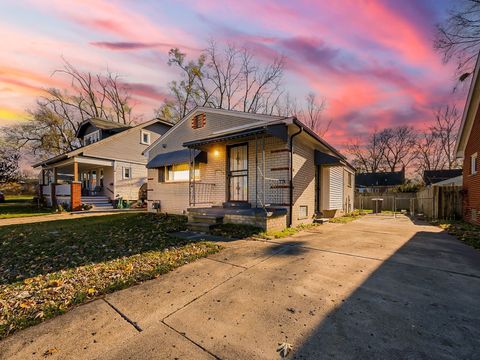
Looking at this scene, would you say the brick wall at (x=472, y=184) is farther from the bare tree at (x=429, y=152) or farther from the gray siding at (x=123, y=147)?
the bare tree at (x=429, y=152)

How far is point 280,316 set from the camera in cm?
255

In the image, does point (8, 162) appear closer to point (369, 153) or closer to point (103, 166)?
point (103, 166)

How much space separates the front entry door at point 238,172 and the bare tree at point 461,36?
11.1 meters

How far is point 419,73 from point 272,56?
1711 cm

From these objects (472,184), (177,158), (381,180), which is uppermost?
(177,158)

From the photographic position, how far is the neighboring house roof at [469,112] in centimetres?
959

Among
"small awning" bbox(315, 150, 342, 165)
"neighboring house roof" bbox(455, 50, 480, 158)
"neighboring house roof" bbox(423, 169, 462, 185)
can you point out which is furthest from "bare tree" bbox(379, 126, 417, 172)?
"small awning" bbox(315, 150, 342, 165)

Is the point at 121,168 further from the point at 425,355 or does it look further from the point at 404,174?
the point at 404,174

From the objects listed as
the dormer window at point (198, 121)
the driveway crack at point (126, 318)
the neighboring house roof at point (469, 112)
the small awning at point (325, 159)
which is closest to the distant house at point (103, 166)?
the dormer window at point (198, 121)

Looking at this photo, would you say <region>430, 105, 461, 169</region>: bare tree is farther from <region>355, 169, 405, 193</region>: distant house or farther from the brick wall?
the brick wall

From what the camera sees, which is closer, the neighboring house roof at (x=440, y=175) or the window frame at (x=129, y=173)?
the window frame at (x=129, y=173)

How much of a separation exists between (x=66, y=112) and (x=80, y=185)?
22022 mm

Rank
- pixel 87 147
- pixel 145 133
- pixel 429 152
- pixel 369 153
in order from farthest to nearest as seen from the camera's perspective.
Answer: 1. pixel 369 153
2. pixel 429 152
3. pixel 145 133
4. pixel 87 147

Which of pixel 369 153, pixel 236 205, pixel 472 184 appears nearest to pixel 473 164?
pixel 472 184
